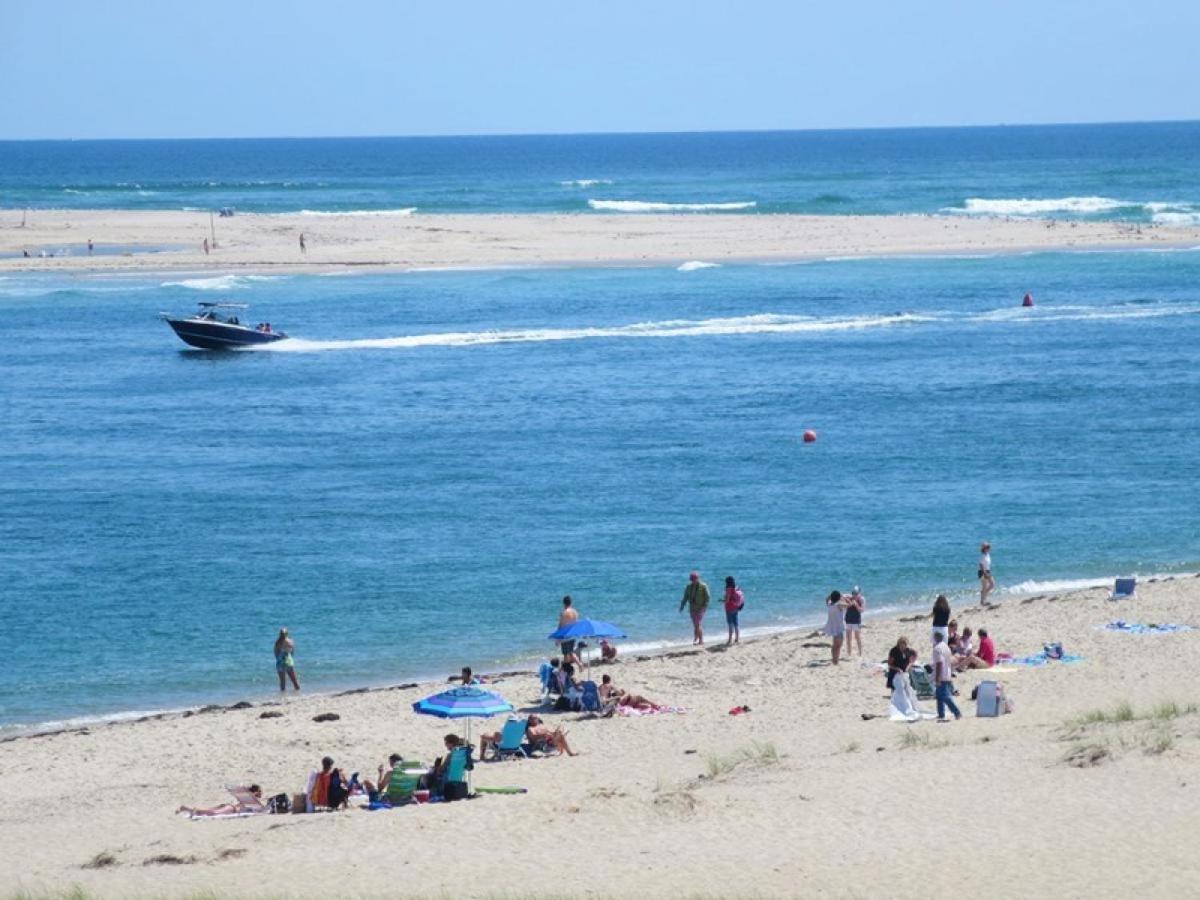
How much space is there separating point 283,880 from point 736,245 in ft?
249

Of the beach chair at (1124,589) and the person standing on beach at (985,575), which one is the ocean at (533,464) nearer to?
the person standing on beach at (985,575)

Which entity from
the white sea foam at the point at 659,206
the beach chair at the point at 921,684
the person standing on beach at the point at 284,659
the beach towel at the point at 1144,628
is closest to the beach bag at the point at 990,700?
the beach chair at the point at 921,684

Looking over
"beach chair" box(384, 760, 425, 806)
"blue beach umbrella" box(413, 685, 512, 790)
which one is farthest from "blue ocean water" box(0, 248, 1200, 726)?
"beach chair" box(384, 760, 425, 806)

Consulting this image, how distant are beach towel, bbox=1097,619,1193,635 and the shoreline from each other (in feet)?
8.72

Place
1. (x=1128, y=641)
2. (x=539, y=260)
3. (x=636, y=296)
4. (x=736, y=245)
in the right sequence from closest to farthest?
(x=1128, y=641) → (x=636, y=296) → (x=539, y=260) → (x=736, y=245)

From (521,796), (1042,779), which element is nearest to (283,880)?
(521,796)

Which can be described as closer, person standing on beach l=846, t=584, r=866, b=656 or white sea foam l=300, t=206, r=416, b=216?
person standing on beach l=846, t=584, r=866, b=656

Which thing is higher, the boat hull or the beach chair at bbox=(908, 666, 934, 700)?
the boat hull

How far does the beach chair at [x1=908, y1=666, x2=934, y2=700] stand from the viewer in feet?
75.8

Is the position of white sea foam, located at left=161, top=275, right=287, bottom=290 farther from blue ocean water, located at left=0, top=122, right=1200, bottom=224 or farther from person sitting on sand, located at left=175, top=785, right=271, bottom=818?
person sitting on sand, located at left=175, top=785, right=271, bottom=818

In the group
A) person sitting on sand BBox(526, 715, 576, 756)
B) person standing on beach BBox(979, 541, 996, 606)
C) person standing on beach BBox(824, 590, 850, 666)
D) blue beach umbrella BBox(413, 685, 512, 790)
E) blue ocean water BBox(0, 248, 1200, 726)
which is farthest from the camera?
blue ocean water BBox(0, 248, 1200, 726)

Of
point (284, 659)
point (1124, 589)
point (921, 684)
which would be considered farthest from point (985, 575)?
point (284, 659)

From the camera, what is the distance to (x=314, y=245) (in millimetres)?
90625

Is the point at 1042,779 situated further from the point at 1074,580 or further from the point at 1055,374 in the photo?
the point at 1055,374
